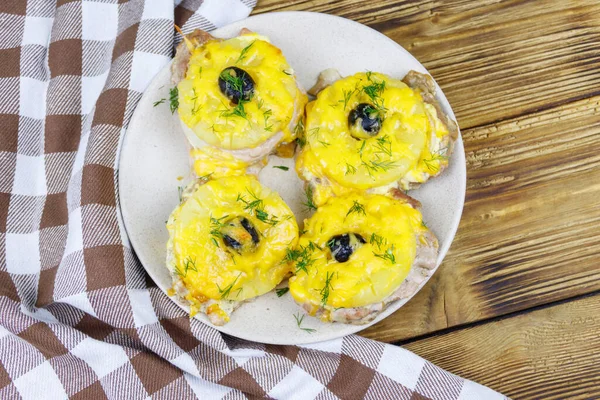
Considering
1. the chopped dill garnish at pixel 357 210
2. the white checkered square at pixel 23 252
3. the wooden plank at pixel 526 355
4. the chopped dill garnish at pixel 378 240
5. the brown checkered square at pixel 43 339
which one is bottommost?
the wooden plank at pixel 526 355

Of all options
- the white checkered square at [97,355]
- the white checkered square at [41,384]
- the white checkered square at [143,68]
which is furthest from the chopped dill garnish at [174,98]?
the white checkered square at [41,384]

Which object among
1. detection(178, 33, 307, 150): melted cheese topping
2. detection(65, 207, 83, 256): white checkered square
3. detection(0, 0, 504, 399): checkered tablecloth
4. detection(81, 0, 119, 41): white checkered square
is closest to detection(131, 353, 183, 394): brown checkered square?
detection(0, 0, 504, 399): checkered tablecloth

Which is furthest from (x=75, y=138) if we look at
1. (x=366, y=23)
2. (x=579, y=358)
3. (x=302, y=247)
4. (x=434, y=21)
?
(x=579, y=358)

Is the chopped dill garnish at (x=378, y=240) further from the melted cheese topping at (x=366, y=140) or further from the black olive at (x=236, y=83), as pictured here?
the black olive at (x=236, y=83)

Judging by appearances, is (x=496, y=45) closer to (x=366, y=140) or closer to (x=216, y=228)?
(x=366, y=140)

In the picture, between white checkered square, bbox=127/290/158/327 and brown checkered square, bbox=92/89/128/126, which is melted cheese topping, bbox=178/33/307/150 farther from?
white checkered square, bbox=127/290/158/327

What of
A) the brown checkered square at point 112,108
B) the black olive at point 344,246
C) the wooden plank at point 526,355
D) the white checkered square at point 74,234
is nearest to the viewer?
the black olive at point 344,246
